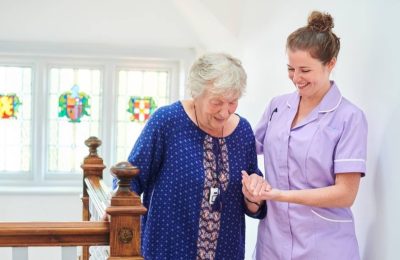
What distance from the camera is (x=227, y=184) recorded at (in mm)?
2178

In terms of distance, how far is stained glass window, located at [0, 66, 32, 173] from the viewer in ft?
17.8

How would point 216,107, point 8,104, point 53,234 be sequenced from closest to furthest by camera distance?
point 53,234 → point 216,107 → point 8,104

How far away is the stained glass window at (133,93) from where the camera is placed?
5543mm

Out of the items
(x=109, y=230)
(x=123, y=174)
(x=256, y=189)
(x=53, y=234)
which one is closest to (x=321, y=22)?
(x=256, y=189)

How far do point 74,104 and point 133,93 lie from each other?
1.61 feet

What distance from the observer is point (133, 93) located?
5559 millimetres

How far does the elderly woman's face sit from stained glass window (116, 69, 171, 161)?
345 centimetres

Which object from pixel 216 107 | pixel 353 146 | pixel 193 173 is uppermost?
pixel 216 107

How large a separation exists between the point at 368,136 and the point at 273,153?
32 centimetres

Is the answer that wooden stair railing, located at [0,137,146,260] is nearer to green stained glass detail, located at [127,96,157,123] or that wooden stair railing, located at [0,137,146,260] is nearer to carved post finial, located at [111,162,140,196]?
carved post finial, located at [111,162,140,196]

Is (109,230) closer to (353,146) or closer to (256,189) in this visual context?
(256,189)

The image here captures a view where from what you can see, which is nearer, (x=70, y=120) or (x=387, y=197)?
(x=387, y=197)

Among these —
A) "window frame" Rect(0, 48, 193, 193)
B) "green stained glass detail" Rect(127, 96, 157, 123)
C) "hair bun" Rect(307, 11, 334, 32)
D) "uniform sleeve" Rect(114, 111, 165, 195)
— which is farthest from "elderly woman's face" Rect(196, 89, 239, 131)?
"green stained glass detail" Rect(127, 96, 157, 123)

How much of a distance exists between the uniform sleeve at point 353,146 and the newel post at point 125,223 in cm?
64
